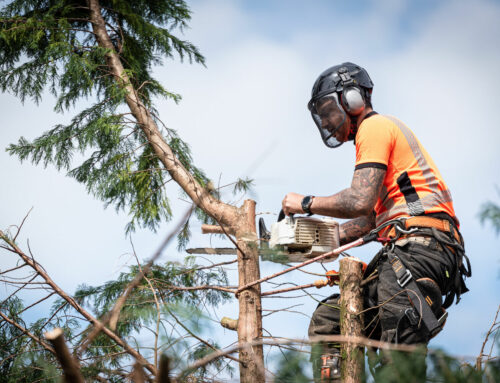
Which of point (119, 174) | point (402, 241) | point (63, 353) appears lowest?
point (63, 353)

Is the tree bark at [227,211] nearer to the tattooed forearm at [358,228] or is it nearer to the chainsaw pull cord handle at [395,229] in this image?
the tattooed forearm at [358,228]

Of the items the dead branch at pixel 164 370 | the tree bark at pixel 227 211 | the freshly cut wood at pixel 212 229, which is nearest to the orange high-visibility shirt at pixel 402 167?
the tree bark at pixel 227 211

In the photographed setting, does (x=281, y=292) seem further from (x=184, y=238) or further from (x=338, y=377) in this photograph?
(x=184, y=238)

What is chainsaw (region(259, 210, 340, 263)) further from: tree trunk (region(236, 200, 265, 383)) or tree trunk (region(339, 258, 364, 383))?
tree trunk (region(236, 200, 265, 383))

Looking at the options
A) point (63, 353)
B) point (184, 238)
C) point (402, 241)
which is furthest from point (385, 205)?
point (184, 238)

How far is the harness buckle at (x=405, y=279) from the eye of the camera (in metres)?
3.16

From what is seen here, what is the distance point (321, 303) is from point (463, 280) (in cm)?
94

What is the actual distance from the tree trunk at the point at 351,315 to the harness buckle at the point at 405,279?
41 centimetres

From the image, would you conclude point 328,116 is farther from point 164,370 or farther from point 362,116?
point 164,370

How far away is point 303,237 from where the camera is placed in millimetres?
3674

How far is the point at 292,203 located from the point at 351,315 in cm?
81

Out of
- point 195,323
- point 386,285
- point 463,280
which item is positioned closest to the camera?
point 195,323

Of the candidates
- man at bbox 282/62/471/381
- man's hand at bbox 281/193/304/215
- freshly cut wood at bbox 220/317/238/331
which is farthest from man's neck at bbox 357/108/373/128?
freshly cut wood at bbox 220/317/238/331

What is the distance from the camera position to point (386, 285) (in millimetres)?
3285
